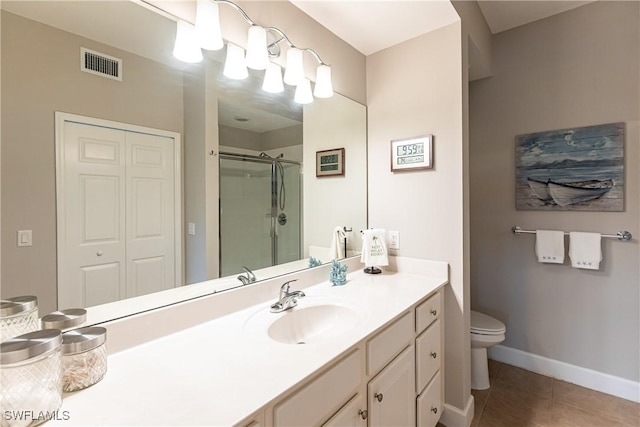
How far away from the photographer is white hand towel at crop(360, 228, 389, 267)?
1.86 m

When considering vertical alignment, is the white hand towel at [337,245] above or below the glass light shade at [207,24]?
below

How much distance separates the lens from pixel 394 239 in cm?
197

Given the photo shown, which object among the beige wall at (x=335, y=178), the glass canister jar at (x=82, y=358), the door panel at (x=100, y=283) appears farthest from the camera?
the beige wall at (x=335, y=178)

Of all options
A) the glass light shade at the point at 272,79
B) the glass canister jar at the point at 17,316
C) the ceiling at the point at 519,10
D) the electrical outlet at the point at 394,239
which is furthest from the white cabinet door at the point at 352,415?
the ceiling at the point at 519,10

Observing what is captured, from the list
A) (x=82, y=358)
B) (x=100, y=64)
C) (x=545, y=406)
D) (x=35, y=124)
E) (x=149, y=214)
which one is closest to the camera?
(x=82, y=358)

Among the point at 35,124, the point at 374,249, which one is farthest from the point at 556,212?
the point at 35,124

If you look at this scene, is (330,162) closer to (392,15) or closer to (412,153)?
(412,153)

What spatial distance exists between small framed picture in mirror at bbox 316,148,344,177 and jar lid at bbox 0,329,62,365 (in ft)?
4.98

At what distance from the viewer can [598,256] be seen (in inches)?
77.7

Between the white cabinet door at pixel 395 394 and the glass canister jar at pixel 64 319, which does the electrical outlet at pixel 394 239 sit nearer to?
the white cabinet door at pixel 395 394

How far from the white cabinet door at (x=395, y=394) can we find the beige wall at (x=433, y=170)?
57 cm

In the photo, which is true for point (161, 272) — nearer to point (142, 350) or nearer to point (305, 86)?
point (142, 350)

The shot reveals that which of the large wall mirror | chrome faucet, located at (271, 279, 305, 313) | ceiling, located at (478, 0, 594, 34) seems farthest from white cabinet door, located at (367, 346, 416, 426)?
ceiling, located at (478, 0, 594, 34)

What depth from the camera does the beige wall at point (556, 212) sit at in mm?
1935
